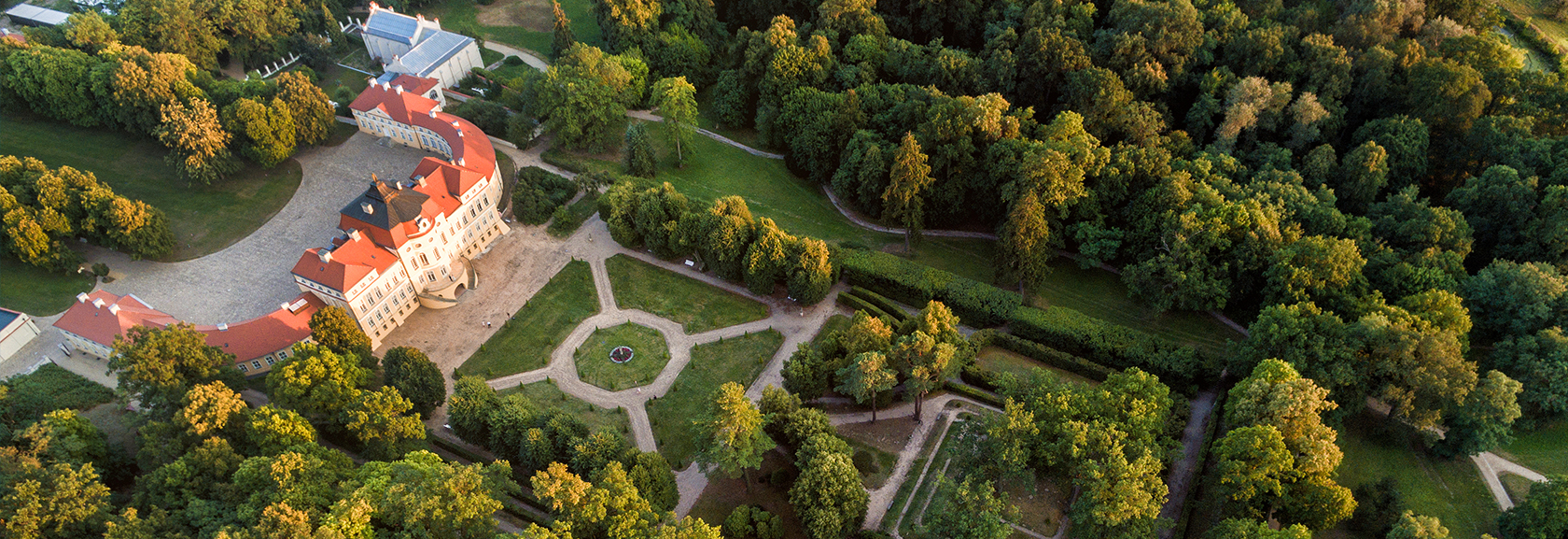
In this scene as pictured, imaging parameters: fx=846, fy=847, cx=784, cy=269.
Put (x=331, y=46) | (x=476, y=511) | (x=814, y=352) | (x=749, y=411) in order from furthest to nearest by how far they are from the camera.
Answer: (x=331, y=46)
(x=814, y=352)
(x=749, y=411)
(x=476, y=511)

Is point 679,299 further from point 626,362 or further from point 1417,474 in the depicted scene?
point 1417,474

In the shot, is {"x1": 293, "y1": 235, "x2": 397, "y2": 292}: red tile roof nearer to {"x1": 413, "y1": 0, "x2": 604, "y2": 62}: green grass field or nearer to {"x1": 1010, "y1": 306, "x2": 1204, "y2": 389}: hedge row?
{"x1": 413, "y1": 0, "x2": 604, "y2": 62}: green grass field

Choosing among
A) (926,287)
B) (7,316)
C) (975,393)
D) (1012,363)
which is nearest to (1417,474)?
(1012,363)

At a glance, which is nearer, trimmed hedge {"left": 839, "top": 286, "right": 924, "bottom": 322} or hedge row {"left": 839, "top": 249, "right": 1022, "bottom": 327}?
hedge row {"left": 839, "top": 249, "right": 1022, "bottom": 327}

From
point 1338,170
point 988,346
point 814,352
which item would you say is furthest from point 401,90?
point 1338,170

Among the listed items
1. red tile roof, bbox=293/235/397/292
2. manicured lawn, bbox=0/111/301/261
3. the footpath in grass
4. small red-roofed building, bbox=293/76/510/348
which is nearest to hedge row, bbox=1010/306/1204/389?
small red-roofed building, bbox=293/76/510/348

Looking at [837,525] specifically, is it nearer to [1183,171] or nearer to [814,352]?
[814,352]

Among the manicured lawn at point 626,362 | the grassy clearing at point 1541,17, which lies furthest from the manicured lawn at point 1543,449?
the manicured lawn at point 626,362
